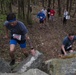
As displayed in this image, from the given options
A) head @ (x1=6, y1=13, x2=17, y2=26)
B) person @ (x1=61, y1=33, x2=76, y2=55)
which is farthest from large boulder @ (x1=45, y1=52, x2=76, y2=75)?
person @ (x1=61, y1=33, x2=76, y2=55)

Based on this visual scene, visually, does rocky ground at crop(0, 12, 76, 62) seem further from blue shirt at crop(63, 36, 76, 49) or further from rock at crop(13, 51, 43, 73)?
rock at crop(13, 51, 43, 73)

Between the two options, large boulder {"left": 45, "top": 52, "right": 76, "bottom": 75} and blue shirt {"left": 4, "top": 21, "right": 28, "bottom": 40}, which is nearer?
large boulder {"left": 45, "top": 52, "right": 76, "bottom": 75}

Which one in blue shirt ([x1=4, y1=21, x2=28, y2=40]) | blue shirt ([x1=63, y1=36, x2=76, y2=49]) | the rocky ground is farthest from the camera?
the rocky ground

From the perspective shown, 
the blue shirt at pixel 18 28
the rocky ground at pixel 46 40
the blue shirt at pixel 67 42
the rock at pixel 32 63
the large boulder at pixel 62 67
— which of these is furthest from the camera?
the rocky ground at pixel 46 40

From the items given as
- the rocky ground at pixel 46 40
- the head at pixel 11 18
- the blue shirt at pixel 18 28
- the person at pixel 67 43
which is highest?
the head at pixel 11 18

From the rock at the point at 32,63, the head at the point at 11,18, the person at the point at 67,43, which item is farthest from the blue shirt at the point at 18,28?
the person at the point at 67,43

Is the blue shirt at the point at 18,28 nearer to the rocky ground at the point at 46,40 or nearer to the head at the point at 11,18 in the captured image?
the head at the point at 11,18

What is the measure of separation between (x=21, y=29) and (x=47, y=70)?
1.66m

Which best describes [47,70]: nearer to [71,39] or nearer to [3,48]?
[71,39]

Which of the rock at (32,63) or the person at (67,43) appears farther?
the person at (67,43)

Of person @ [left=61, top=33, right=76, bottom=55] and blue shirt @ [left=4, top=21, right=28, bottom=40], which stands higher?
blue shirt @ [left=4, top=21, right=28, bottom=40]

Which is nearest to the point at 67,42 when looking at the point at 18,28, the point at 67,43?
the point at 67,43

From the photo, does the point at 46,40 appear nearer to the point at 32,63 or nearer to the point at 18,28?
the point at 18,28

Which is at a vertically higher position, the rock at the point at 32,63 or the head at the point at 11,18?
the head at the point at 11,18
